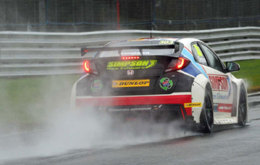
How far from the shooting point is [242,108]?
1139cm

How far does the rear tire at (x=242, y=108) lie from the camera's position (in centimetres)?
1120

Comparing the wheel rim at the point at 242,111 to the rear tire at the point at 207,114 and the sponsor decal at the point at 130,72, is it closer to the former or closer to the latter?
the rear tire at the point at 207,114

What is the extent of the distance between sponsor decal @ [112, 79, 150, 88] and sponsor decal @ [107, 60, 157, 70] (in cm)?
17

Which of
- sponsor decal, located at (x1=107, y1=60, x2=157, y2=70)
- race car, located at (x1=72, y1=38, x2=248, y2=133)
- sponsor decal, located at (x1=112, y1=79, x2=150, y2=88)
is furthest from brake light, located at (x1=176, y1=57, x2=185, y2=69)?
sponsor decal, located at (x1=112, y1=79, x2=150, y2=88)

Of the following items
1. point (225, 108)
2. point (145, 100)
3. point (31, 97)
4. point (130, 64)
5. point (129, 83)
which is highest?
point (130, 64)

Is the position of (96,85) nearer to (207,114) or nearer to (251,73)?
(207,114)

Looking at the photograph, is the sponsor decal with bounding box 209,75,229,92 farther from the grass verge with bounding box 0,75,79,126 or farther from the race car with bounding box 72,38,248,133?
the grass verge with bounding box 0,75,79,126

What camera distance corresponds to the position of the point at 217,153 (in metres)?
7.78

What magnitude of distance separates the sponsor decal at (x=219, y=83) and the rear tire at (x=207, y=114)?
408mm

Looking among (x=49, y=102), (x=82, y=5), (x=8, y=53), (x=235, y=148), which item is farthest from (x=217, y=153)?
(x=82, y=5)

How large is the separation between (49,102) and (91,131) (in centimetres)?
521

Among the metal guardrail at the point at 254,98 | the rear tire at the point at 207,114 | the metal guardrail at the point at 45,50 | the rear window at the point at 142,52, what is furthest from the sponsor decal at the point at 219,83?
the metal guardrail at the point at 45,50

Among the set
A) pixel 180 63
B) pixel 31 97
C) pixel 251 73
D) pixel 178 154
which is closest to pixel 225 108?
pixel 180 63

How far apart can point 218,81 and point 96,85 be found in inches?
80.8
